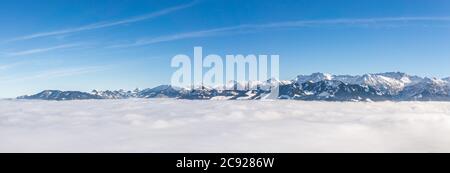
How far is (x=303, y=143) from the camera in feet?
127

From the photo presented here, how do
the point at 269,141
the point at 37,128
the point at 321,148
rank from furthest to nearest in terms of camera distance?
the point at 37,128
the point at 269,141
the point at 321,148

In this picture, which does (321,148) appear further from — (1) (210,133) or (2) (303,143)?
(1) (210,133)

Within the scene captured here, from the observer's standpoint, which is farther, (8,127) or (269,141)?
(8,127)
